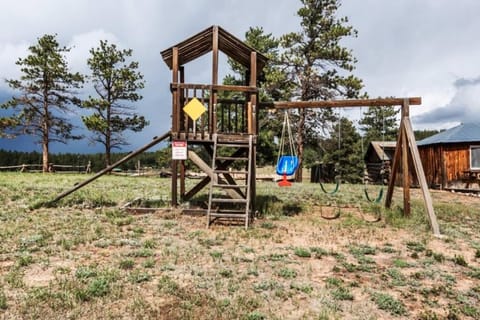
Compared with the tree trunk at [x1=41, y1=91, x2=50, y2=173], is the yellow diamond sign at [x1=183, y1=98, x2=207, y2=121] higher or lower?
lower

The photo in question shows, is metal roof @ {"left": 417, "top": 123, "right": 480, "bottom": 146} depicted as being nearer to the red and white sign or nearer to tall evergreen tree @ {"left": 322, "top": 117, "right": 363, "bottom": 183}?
tall evergreen tree @ {"left": 322, "top": 117, "right": 363, "bottom": 183}

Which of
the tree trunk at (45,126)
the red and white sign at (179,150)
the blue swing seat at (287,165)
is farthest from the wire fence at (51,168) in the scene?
the blue swing seat at (287,165)

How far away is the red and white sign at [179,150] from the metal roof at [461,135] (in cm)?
1849

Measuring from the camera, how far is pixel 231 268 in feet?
13.8

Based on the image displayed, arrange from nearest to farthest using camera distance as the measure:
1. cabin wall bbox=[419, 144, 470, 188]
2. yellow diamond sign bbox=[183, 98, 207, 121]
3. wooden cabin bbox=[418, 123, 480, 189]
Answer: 1. yellow diamond sign bbox=[183, 98, 207, 121]
2. wooden cabin bbox=[418, 123, 480, 189]
3. cabin wall bbox=[419, 144, 470, 188]

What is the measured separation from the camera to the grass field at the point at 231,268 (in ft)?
10.2

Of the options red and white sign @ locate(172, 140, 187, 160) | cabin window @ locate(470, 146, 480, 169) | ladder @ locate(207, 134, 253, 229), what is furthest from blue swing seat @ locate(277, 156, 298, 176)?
cabin window @ locate(470, 146, 480, 169)

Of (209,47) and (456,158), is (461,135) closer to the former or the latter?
(456,158)

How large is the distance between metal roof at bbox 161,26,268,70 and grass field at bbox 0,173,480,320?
4117 mm

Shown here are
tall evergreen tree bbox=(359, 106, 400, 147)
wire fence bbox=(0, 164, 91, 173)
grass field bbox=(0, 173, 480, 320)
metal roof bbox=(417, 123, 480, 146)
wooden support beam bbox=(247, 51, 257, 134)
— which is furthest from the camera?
tall evergreen tree bbox=(359, 106, 400, 147)

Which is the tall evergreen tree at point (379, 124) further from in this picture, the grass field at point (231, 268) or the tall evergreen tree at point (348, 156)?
the grass field at point (231, 268)

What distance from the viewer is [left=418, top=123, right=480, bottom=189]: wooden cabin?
737 inches

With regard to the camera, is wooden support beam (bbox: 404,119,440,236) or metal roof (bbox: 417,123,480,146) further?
metal roof (bbox: 417,123,480,146)

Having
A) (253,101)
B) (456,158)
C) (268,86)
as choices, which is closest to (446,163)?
(456,158)
